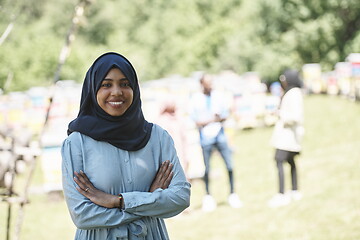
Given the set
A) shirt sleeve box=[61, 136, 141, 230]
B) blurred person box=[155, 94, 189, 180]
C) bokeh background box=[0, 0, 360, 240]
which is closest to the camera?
shirt sleeve box=[61, 136, 141, 230]

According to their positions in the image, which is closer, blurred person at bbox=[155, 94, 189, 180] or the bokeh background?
the bokeh background

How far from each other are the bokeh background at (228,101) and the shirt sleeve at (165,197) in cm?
229

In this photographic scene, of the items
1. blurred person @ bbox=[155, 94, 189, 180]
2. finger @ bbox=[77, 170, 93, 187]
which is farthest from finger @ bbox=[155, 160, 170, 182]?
blurred person @ bbox=[155, 94, 189, 180]

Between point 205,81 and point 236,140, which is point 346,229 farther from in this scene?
point 236,140

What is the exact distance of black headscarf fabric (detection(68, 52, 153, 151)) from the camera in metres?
2.57

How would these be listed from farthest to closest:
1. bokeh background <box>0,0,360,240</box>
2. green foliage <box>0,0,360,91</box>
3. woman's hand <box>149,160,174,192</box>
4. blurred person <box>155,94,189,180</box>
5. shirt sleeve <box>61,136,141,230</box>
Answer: green foliage <box>0,0,360,91</box>, blurred person <box>155,94,189,180</box>, bokeh background <box>0,0,360,240</box>, woman's hand <box>149,160,174,192</box>, shirt sleeve <box>61,136,141,230</box>

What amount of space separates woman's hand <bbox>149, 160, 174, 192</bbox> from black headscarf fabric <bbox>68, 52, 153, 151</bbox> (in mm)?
156

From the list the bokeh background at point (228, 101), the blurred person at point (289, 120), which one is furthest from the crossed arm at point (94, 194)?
the blurred person at point (289, 120)

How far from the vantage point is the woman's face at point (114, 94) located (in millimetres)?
2574

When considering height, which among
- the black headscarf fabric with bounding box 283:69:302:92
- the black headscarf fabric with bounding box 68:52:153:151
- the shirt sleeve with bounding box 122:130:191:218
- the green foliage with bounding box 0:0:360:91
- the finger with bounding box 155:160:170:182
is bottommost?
the shirt sleeve with bounding box 122:130:191:218

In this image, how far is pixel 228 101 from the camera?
29.9ft

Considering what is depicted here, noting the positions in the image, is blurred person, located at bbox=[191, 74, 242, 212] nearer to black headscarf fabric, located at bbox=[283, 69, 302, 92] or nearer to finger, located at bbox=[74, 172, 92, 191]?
black headscarf fabric, located at bbox=[283, 69, 302, 92]

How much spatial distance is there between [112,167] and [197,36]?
46126mm

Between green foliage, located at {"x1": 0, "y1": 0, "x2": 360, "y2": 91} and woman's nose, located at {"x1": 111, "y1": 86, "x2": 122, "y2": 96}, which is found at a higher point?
green foliage, located at {"x1": 0, "y1": 0, "x2": 360, "y2": 91}
